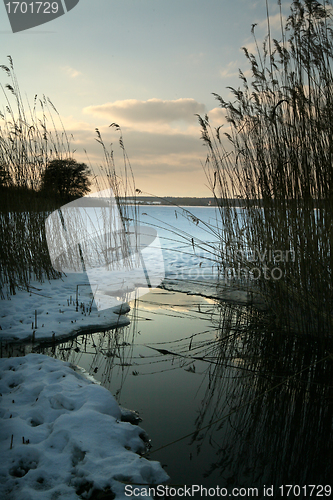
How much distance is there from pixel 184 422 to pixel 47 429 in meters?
0.50

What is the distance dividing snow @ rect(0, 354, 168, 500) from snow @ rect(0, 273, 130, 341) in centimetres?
70

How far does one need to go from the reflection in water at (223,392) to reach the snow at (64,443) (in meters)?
0.11

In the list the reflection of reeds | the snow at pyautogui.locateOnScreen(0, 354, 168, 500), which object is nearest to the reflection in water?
the reflection of reeds

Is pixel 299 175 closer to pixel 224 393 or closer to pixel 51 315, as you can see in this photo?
pixel 224 393

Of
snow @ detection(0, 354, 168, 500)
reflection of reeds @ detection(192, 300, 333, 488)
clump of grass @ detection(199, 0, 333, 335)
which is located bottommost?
reflection of reeds @ detection(192, 300, 333, 488)

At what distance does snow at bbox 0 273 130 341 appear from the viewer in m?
2.12

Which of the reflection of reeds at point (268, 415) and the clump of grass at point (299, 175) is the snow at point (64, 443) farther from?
the clump of grass at point (299, 175)

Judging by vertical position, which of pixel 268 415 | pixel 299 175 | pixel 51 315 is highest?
pixel 299 175

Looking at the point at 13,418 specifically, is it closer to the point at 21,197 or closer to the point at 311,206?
the point at 311,206

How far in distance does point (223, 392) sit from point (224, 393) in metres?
0.01

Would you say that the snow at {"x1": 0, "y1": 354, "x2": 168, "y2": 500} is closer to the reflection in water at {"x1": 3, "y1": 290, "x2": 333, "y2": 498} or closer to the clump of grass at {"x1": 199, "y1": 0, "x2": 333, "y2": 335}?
the reflection in water at {"x1": 3, "y1": 290, "x2": 333, "y2": 498}

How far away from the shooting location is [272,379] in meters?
1.44

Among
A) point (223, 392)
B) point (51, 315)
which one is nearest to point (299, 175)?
point (223, 392)

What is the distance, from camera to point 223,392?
1.37m
